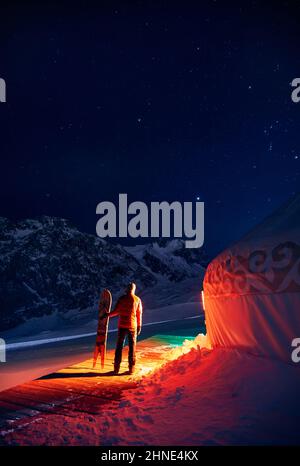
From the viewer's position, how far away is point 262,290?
473 cm

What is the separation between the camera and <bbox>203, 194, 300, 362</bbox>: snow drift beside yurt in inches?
170

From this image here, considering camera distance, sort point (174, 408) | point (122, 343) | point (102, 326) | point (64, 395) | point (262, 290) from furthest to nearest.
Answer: point (102, 326)
point (122, 343)
point (64, 395)
point (262, 290)
point (174, 408)

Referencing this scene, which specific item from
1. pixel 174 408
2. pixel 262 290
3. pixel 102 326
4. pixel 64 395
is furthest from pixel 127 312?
pixel 262 290

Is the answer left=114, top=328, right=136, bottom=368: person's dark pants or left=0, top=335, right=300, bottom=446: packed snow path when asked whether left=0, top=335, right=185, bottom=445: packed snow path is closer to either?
left=0, top=335, right=300, bottom=446: packed snow path

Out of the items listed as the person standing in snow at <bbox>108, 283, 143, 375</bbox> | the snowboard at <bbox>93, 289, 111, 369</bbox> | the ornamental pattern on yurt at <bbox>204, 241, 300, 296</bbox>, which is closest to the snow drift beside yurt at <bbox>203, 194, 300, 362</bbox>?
the ornamental pattern on yurt at <bbox>204, 241, 300, 296</bbox>

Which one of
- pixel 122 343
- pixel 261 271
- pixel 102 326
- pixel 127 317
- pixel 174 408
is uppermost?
pixel 261 271

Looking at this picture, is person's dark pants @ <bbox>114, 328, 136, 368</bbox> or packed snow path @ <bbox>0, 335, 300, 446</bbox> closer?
packed snow path @ <bbox>0, 335, 300, 446</bbox>

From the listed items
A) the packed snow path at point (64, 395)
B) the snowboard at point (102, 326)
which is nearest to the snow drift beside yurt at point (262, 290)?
the packed snow path at point (64, 395)

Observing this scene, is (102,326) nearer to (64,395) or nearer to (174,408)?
(64,395)

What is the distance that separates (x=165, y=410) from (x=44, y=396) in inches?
80.3

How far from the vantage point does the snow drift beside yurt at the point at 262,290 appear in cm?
432

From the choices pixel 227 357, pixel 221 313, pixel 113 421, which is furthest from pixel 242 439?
pixel 221 313

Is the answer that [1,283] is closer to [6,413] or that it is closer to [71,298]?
[71,298]

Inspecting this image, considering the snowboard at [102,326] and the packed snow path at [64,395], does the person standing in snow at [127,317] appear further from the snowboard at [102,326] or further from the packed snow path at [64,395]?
the snowboard at [102,326]
